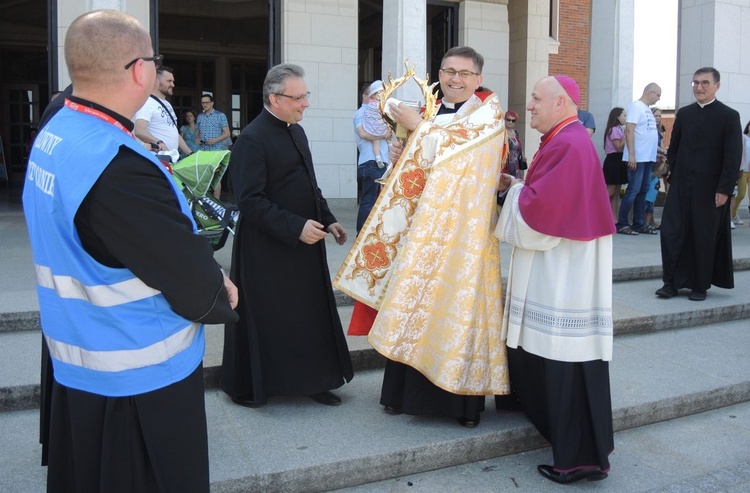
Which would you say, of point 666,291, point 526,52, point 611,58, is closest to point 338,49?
point 526,52

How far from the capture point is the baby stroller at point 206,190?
6516 millimetres

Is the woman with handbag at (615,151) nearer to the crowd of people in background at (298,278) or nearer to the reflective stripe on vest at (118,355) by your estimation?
the crowd of people in background at (298,278)

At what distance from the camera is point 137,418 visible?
2.01 m

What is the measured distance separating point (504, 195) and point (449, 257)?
46 centimetres

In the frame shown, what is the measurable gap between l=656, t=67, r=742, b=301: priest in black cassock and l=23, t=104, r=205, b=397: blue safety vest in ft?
17.8

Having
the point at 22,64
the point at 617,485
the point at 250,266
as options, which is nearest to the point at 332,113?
the point at 250,266

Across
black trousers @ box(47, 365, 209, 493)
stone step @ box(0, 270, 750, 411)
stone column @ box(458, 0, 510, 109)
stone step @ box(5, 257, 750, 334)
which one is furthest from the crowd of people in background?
stone column @ box(458, 0, 510, 109)

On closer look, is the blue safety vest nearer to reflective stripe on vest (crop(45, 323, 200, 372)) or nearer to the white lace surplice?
reflective stripe on vest (crop(45, 323, 200, 372))

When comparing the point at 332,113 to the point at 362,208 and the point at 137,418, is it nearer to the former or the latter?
the point at 362,208

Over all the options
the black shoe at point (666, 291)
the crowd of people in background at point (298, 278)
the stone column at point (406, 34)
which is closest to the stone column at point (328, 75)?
the stone column at point (406, 34)

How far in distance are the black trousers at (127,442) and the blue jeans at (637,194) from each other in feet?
28.9

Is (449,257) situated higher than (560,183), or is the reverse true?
(560,183)

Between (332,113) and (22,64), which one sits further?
(22,64)

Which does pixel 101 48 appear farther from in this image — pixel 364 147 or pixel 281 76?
pixel 364 147
